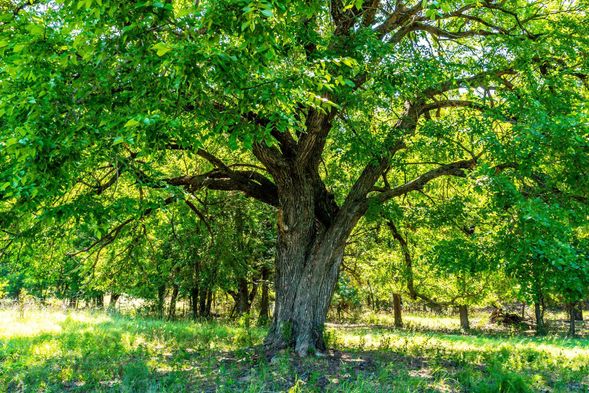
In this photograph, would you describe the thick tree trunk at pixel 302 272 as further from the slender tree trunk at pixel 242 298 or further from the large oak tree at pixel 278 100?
the slender tree trunk at pixel 242 298

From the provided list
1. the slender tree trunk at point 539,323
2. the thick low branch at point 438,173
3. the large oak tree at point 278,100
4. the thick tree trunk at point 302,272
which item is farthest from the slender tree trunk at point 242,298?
the slender tree trunk at point 539,323

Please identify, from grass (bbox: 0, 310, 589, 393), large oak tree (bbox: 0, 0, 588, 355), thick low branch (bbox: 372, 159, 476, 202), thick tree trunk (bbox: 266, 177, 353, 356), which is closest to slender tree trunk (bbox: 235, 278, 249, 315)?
grass (bbox: 0, 310, 589, 393)

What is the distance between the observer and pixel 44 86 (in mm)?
3822

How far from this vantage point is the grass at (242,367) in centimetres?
569

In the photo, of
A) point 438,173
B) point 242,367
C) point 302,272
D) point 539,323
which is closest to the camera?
point 242,367

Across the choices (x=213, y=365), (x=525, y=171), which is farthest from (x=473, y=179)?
(x=213, y=365)

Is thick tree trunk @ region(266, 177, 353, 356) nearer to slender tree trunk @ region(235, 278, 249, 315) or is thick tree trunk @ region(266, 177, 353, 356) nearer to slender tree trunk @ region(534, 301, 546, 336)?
slender tree trunk @ region(235, 278, 249, 315)

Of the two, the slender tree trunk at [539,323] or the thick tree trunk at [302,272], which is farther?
the slender tree trunk at [539,323]

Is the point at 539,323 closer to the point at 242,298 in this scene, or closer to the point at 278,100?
the point at 242,298

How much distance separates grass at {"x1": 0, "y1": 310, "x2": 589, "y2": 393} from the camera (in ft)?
18.7

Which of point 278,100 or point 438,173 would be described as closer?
point 278,100

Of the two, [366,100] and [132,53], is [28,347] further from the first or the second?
[366,100]

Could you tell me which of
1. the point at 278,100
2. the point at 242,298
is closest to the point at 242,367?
the point at 278,100

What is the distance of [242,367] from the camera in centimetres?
685
